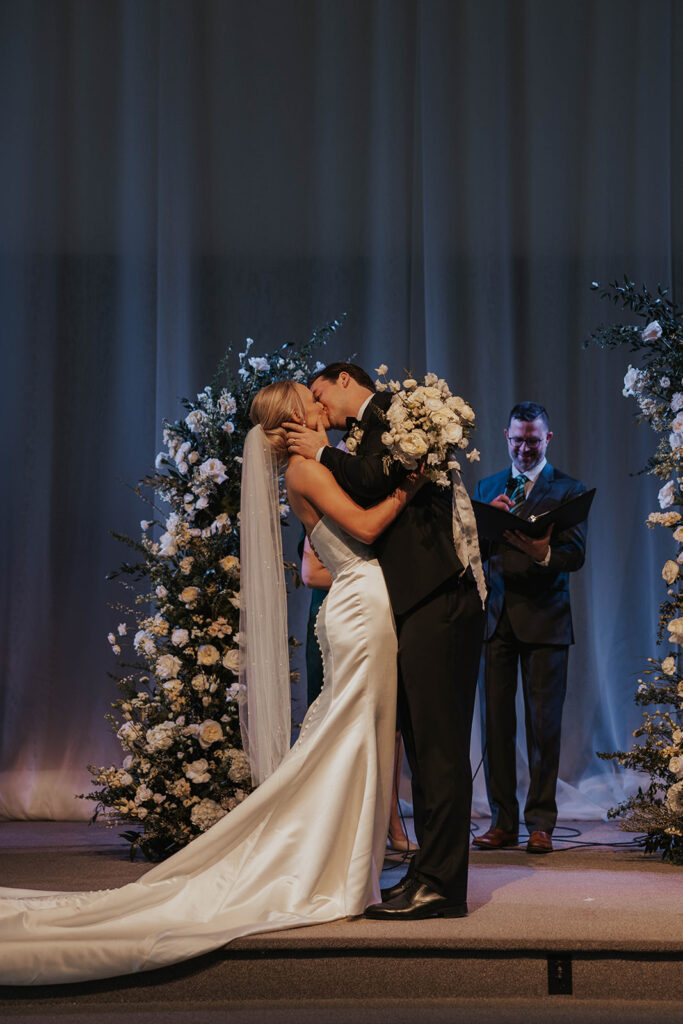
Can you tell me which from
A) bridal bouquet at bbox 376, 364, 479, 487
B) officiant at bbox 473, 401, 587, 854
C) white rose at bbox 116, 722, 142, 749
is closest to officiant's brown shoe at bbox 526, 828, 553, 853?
officiant at bbox 473, 401, 587, 854

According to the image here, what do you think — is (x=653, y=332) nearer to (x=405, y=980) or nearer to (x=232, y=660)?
(x=232, y=660)

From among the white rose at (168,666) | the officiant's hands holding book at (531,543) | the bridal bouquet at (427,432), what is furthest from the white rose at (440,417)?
the white rose at (168,666)

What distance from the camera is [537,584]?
4.78 metres

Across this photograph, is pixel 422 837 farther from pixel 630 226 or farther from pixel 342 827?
pixel 630 226

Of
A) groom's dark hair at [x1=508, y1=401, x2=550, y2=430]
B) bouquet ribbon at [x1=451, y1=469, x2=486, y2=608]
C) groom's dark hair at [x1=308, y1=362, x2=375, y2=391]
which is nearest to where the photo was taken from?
bouquet ribbon at [x1=451, y1=469, x2=486, y2=608]

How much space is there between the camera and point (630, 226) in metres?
6.60

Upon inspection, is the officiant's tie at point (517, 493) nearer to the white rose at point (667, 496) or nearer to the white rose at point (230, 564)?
the white rose at point (667, 496)

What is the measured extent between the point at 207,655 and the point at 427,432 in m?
1.63

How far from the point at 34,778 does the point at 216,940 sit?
336cm

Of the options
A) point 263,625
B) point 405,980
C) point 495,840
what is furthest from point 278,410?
point 495,840

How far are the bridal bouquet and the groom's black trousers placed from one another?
0.39 meters

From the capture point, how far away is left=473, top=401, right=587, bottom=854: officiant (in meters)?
4.68

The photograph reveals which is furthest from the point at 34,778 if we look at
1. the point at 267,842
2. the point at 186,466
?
the point at 267,842

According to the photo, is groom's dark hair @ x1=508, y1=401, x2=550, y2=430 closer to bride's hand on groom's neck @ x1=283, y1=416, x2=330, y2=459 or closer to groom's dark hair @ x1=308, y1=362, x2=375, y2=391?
groom's dark hair @ x1=308, y1=362, x2=375, y2=391
